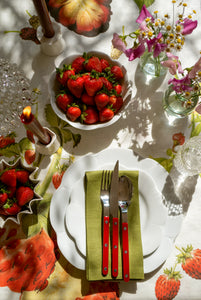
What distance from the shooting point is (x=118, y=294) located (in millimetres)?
771

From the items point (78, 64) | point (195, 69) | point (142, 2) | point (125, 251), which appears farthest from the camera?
point (142, 2)

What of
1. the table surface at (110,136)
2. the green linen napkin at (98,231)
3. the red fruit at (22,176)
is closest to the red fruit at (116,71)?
the table surface at (110,136)

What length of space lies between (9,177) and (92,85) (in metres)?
0.35

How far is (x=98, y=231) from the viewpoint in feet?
2.53

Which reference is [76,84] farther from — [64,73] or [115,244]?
[115,244]

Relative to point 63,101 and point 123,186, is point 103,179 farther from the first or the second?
point 63,101

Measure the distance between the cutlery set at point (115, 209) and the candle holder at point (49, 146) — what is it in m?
0.18

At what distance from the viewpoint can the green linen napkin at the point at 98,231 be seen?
0.73 metres

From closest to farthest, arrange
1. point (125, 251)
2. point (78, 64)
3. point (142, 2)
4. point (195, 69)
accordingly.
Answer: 1. point (195, 69)
2. point (125, 251)
3. point (78, 64)
4. point (142, 2)

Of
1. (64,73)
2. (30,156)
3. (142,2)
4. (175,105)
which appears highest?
(142,2)

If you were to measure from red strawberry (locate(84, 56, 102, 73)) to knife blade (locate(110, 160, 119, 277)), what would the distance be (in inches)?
11.9

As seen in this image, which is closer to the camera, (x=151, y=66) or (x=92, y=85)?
(x=92, y=85)

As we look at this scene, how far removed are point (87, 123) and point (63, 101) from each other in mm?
101

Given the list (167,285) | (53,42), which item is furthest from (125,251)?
(53,42)
